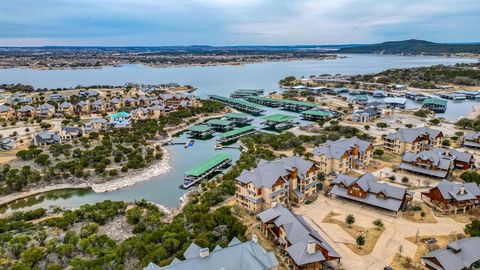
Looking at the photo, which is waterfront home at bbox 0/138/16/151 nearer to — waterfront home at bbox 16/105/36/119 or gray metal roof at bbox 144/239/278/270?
waterfront home at bbox 16/105/36/119

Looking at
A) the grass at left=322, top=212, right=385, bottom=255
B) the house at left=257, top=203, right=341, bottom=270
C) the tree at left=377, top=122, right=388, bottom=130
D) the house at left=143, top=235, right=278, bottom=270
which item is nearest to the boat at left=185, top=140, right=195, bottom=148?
the grass at left=322, top=212, right=385, bottom=255

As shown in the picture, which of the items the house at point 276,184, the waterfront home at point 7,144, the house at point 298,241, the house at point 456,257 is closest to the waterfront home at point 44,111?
the waterfront home at point 7,144

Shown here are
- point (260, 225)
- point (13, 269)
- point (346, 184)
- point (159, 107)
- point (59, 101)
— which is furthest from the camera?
point (59, 101)

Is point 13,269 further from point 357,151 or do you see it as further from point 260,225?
point 357,151

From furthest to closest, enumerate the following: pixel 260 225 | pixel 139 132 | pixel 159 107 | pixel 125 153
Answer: pixel 159 107, pixel 139 132, pixel 125 153, pixel 260 225

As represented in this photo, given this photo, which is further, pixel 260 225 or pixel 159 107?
pixel 159 107

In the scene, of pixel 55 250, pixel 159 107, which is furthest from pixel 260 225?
pixel 159 107

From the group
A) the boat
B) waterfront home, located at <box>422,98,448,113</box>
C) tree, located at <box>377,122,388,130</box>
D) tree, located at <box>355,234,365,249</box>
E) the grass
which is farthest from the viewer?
waterfront home, located at <box>422,98,448,113</box>
